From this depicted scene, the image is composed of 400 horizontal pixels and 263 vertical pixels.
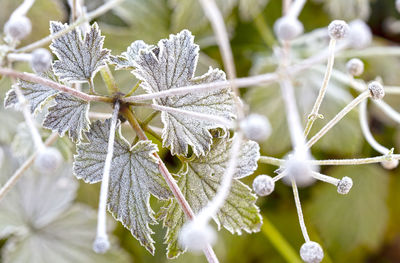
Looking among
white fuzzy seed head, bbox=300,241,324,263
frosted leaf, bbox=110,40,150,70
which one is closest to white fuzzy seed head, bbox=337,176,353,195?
white fuzzy seed head, bbox=300,241,324,263

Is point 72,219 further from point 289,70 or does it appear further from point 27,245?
point 289,70

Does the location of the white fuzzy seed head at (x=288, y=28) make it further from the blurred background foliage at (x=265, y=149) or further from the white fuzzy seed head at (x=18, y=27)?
the blurred background foliage at (x=265, y=149)

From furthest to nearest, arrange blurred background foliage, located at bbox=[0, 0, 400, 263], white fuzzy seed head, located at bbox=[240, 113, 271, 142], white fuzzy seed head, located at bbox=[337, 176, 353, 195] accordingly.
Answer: blurred background foliage, located at bbox=[0, 0, 400, 263] < white fuzzy seed head, located at bbox=[337, 176, 353, 195] < white fuzzy seed head, located at bbox=[240, 113, 271, 142]

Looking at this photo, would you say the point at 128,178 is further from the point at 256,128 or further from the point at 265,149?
the point at 265,149

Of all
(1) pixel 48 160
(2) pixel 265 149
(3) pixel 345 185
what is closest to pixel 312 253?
(3) pixel 345 185

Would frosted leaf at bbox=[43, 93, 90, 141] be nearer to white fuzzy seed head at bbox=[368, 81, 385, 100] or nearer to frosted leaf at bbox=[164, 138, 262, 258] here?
frosted leaf at bbox=[164, 138, 262, 258]

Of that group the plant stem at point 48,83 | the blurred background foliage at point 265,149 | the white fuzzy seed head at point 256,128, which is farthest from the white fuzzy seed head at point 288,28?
the blurred background foliage at point 265,149
